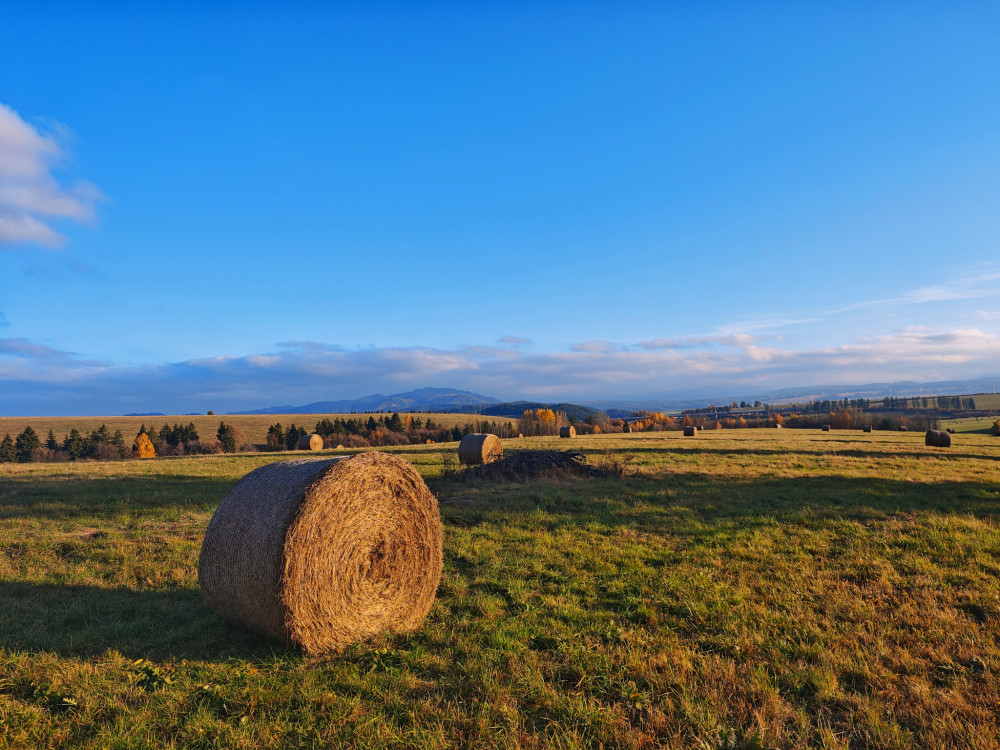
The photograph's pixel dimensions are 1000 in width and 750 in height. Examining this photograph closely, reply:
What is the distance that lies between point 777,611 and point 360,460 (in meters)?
5.93

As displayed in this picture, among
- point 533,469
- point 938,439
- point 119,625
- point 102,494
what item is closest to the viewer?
point 119,625

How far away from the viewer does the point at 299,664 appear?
5363 mm

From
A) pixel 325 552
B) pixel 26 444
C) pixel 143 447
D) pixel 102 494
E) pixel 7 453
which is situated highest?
pixel 325 552

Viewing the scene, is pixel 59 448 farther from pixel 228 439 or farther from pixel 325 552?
pixel 325 552

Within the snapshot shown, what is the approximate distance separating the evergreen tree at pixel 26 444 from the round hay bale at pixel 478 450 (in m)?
72.9

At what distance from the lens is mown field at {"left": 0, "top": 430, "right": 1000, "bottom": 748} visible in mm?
4238

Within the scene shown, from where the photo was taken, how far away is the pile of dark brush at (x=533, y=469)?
18.9 meters

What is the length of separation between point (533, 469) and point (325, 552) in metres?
13.9

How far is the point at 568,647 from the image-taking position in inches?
218

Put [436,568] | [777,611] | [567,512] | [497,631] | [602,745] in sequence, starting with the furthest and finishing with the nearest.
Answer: [567,512] → [436,568] → [777,611] → [497,631] → [602,745]

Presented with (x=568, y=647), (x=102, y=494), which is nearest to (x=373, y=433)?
(x=102, y=494)

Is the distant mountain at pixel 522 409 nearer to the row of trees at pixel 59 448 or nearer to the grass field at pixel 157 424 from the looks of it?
the grass field at pixel 157 424

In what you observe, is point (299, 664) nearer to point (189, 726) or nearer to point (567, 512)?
point (189, 726)

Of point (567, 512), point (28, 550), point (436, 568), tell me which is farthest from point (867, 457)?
point (28, 550)
